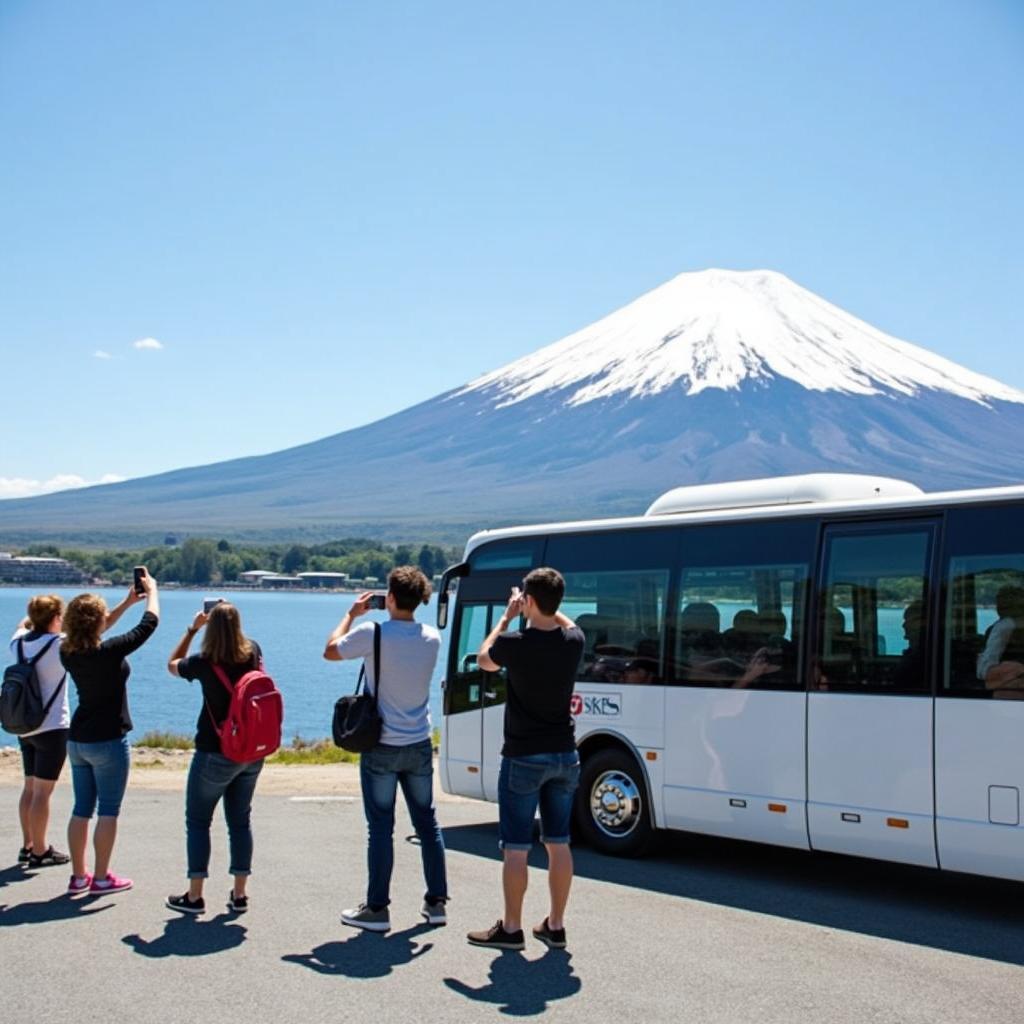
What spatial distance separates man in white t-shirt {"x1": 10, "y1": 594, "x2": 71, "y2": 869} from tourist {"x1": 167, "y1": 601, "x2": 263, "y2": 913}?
1.30 m

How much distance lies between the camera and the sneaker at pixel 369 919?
7.68m

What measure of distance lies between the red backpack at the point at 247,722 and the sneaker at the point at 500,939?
1.46 metres

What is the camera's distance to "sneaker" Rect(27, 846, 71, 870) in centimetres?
933

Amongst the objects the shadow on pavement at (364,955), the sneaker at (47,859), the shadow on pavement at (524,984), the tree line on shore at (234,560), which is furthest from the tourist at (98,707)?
the tree line on shore at (234,560)

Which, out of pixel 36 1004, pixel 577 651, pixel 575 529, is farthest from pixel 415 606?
pixel 575 529

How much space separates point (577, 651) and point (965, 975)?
2460mm

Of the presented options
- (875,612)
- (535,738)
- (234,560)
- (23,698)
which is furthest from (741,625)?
(234,560)

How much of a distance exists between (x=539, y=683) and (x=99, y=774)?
275 cm

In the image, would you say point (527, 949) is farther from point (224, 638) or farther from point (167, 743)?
point (167, 743)

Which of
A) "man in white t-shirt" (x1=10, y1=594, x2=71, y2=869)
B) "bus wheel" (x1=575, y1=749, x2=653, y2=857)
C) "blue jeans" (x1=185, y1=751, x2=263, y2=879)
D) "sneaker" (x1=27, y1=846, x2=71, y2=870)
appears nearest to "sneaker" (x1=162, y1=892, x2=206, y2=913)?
"blue jeans" (x1=185, y1=751, x2=263, y2=879)

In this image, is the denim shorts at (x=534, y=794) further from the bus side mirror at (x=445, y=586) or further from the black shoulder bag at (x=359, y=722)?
the bus side mirror at (x=445, y=586)

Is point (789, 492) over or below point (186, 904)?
over

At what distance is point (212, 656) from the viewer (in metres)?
7.72

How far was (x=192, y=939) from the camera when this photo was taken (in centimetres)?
743
